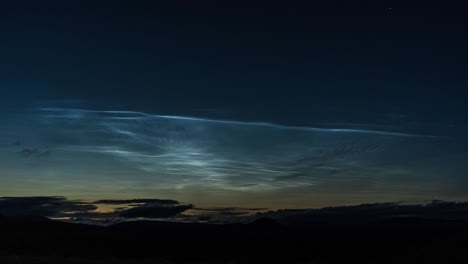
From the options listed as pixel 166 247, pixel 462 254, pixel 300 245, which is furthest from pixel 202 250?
pixel 462 254

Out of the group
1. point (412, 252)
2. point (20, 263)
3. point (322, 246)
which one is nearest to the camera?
point (20, 263)

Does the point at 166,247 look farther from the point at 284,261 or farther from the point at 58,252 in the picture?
the point at 284,261

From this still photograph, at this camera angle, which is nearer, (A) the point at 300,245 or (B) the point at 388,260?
(B) the point at 388,260

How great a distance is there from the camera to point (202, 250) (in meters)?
75.8

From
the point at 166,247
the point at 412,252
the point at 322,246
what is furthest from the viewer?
the point at 166,247

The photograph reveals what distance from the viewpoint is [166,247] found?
82.6m

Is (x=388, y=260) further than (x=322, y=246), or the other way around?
(x=322, y=246)

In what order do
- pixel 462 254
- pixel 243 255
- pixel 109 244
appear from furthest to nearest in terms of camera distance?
pixel 109 244 → pixel 243 255 → pixel 462 254

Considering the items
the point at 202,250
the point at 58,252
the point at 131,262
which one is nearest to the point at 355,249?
the point at 202,250

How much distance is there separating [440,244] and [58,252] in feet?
155

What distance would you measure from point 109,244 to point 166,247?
1163 centimetres

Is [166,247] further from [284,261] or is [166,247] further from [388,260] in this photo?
[388,260]

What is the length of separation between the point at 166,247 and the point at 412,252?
40.3m

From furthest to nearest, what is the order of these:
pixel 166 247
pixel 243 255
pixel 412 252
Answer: pixel 166 247, pixel 243 255, pixel 412 252
